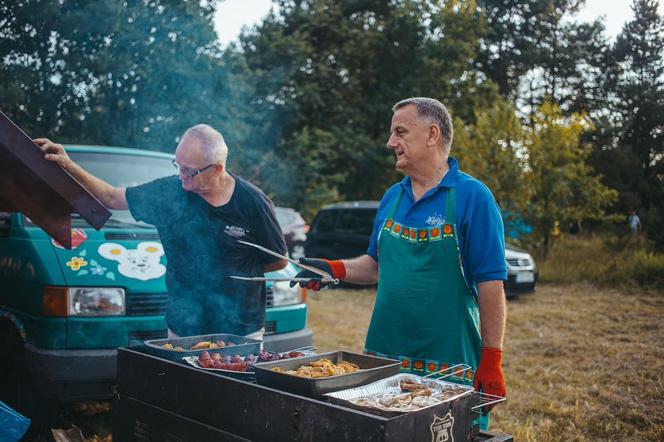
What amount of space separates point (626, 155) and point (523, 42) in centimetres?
1360

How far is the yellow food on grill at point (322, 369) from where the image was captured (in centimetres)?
207

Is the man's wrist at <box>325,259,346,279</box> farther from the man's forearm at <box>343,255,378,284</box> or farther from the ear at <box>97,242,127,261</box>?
the ear at <box>97,242,127,261</box>

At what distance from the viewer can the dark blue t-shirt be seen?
3.37m

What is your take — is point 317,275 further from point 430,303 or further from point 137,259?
point 137,259

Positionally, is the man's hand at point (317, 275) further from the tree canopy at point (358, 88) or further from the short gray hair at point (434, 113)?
the tree canopy at point (358, 88)

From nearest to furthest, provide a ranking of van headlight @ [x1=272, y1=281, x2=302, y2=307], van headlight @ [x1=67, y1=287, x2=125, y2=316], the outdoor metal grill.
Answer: the outdoor metal grill → van headlight @ [x1=67, y1=287, x2=125, y2=316] → van headlight @ [x1=272, y1=281, x2=302, y2=307]

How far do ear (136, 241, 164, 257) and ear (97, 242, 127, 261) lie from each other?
13 cm

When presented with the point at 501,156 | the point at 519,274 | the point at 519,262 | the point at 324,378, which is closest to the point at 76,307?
the point at 324,378

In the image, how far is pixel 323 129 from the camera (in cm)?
2592

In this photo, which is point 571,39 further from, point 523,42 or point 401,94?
point 401,94

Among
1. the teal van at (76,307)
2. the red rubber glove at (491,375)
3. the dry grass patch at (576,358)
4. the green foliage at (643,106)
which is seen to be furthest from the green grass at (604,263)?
the teal van at (76,307)

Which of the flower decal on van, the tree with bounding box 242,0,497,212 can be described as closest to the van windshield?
the flower decal on van

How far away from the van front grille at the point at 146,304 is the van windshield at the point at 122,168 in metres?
0.87

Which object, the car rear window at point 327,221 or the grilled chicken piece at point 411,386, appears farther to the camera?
the car rear window at point 327,221
